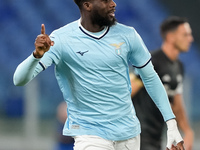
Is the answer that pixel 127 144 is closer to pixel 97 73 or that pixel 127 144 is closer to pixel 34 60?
pixel 97 73

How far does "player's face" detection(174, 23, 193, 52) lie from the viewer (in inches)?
269

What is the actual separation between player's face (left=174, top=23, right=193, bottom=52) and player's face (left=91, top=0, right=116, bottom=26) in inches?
107

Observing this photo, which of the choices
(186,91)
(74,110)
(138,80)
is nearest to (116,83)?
(74,110)

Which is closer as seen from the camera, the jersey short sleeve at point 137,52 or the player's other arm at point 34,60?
the player's other arm at point 34,60

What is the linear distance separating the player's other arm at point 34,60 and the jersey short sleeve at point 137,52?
659 mm

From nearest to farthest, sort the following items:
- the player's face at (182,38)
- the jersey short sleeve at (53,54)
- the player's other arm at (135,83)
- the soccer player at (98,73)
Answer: the jersey short sleeve at (53,54), the soccer player at (98,73), the player's other arm at (135,83), the player's face at (182,38)

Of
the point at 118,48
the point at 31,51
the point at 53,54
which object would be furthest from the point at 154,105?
the point at 31,51

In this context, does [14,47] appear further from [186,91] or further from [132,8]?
[186,91]

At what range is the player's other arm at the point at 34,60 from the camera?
3.71 meters

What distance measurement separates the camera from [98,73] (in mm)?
4137

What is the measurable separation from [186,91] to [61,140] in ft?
8.28

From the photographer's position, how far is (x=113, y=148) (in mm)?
4164

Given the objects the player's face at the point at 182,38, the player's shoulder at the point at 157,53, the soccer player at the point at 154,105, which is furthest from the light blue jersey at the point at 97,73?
the player's face at the point at 182,38

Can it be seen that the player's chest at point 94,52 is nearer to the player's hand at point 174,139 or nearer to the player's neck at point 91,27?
the player's neck at point 91,27
